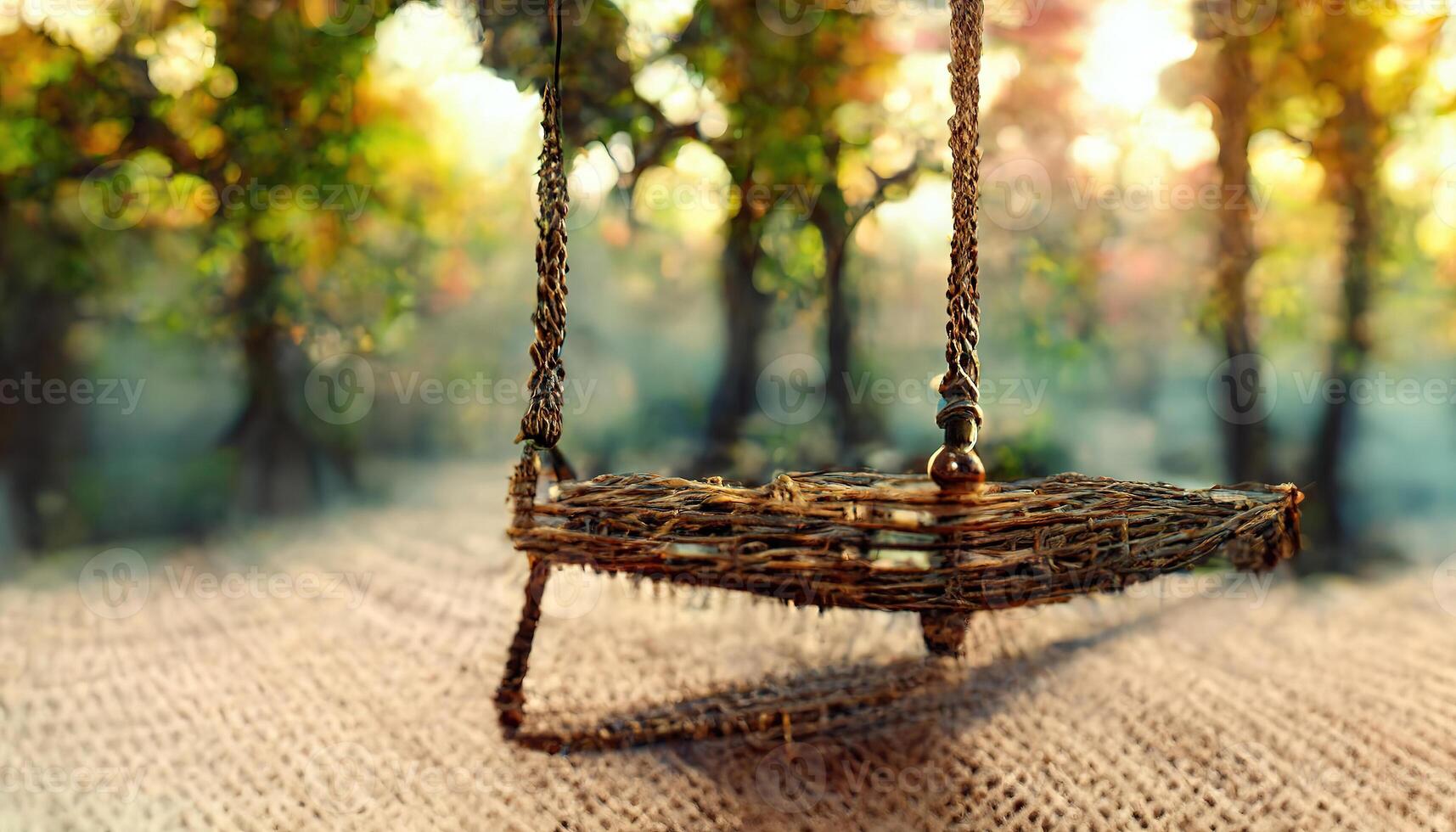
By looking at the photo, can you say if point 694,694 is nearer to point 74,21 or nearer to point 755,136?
point 755,136

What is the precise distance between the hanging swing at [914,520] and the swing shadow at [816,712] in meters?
0.28

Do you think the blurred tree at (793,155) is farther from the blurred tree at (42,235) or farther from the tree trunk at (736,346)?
the blurred tree at (42,235)

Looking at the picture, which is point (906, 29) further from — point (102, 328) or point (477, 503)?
point (102, 328)

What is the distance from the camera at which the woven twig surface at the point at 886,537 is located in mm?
880

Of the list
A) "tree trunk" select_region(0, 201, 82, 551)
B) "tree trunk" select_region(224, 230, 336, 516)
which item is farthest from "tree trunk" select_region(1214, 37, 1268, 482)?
"tree trunk" select_region(0, 201, 82, 551)

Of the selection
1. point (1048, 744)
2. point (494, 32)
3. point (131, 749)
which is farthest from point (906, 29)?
point (131, 749)

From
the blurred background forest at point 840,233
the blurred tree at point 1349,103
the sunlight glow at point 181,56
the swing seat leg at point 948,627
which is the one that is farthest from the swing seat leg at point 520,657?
the blurred tree at point 1349,103

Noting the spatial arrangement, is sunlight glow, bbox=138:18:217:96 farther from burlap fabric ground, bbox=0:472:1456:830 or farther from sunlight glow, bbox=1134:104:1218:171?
sunlight glow, bbox=1134:104:1218:171

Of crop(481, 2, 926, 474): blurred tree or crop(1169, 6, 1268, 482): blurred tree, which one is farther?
crop(1169, 6, 1268, 482): blurred tree

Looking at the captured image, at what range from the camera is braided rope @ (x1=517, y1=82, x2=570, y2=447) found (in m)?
1.03

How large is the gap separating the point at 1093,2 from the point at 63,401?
2759 millimetres

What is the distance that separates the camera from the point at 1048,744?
1.27 metres

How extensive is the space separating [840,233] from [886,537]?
1.32 metres

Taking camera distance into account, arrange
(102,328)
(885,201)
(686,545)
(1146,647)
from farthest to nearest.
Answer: (102,328) → (885,201) → (1146,647) → (686,545)
